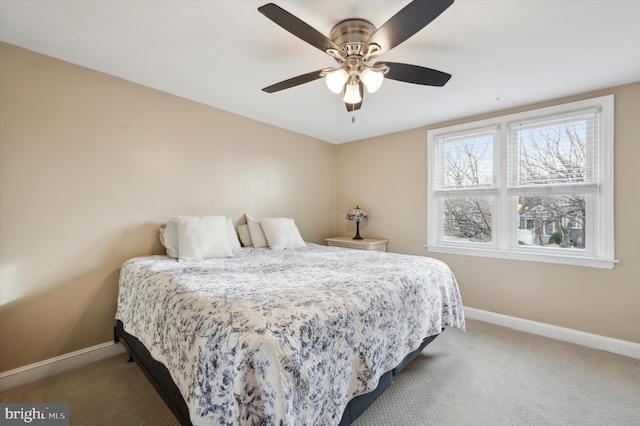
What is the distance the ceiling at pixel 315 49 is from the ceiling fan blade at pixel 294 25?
0.69 ft

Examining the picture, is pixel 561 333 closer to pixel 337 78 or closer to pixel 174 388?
pixel 337 78

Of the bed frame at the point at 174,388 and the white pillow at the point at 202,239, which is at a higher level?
the white pillow at the point at 202,239

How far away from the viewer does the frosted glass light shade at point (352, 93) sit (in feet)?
5.78

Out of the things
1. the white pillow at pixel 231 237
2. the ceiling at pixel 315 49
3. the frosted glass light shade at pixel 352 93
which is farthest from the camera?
the white pillow at pixel 231 237

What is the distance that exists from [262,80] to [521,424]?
9.80 ft

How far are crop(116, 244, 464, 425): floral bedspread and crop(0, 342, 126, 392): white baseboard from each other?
349mm

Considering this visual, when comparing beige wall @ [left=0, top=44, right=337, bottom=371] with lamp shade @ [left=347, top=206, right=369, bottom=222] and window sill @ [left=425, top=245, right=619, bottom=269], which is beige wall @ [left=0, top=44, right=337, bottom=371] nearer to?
lamp shade @ [left=347, top=206, right=369, bottom=222]

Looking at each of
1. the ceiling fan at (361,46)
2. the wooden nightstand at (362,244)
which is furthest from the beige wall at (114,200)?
the ceiling fan at (361,46)

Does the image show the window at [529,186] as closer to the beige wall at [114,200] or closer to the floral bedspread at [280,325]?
the beige wall at [114,200]

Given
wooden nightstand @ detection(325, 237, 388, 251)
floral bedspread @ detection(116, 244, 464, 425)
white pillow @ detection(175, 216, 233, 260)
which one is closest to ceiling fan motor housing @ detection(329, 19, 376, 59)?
floral bedspread @ detection(116, 244, 464, 425)

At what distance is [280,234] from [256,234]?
280 mm

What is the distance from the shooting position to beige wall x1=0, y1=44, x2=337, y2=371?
75.0 inches

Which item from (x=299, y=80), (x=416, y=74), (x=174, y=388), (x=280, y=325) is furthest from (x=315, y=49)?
(x=174, y=388)

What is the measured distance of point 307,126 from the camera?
3625 millimetres
